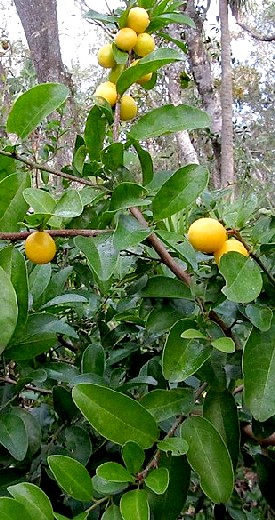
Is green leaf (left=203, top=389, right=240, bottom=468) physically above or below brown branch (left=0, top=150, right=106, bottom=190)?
below

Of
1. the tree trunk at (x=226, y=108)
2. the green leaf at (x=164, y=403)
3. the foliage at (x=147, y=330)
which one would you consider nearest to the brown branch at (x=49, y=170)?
Answer: the foliage at (x=147, y=330)

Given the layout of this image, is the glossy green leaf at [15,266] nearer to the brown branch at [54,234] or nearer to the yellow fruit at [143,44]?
the brown branch at [54,234]

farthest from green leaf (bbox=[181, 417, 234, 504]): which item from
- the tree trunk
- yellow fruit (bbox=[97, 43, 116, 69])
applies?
the tree trunk

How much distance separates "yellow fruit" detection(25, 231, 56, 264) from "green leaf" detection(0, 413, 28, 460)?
183mm

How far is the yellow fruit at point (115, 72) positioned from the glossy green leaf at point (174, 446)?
430 mm

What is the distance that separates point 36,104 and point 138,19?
199mm

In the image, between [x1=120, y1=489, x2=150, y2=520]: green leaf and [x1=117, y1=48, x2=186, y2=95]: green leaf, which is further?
[x1=117, y1=48, x2=186, y2=95]: green leaf

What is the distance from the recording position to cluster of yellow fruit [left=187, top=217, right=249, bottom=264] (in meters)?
0.49

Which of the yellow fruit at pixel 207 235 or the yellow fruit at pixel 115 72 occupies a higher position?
the yellow fruit at pixel 115 72

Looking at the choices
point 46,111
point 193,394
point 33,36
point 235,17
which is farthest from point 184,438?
point 235,17

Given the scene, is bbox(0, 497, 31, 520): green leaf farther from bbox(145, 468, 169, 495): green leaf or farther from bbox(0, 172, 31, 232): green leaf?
bbox(0, 172, 31, 232): green leaf

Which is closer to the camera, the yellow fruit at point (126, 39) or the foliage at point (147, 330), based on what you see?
the foliage at point (147, 330)

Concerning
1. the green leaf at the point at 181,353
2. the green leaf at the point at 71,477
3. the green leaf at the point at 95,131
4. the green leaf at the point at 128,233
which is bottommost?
the green leaf at the point at 71,477

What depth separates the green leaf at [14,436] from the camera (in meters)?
0.55
